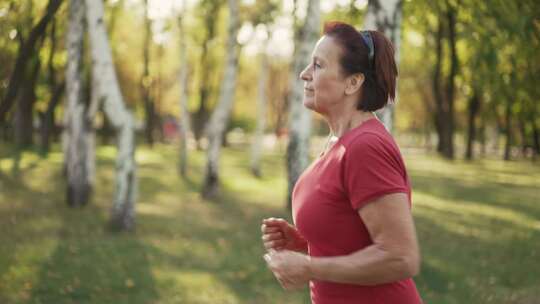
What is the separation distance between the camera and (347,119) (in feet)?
8.36

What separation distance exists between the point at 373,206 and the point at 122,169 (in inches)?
467

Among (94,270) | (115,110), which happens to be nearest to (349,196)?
(94,270)

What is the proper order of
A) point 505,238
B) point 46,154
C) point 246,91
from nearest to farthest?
point 505,238 → point 46,154 → point 246,91

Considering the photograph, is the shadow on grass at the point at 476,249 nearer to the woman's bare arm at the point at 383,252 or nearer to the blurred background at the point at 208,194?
the blurred background at the point at 208,194

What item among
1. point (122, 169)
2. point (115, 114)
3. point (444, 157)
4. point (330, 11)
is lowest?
point (444, 157)

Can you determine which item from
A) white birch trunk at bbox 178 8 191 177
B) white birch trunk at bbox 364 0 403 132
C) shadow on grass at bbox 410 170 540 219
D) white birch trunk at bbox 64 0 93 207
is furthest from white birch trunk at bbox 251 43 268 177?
white birch trunk at bbox 364 0 403 132

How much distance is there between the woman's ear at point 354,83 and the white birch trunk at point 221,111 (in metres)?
17.8

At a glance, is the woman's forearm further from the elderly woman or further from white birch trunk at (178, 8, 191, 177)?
white birch trunk at (178, 8, 191, 177)

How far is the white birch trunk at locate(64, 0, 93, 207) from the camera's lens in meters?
17.1

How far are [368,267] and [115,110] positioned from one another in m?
11.7

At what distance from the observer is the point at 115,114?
13570 mm

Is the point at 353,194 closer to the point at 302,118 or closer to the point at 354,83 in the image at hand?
the point at 354,83

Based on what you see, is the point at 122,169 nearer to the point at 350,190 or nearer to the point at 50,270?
the point at 50,270

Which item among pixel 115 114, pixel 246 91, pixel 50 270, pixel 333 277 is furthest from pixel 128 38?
pixel 333 277
